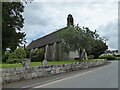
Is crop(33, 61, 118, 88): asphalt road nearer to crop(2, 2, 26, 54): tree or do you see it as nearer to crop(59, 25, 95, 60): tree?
crop(2, 2, 26, 54): tree

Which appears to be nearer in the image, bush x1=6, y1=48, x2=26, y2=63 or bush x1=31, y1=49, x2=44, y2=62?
bush x1=6, y1=48, x2=26, y2=63

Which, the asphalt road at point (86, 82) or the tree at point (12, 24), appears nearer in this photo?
the asphalt road at point (86, 82)

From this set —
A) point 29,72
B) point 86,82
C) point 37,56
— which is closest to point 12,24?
point 29,72

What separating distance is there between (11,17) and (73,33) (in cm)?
1338

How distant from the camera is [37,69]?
11773mm

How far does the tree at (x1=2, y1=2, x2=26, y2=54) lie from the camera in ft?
46.6

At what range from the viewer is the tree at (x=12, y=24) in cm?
1420

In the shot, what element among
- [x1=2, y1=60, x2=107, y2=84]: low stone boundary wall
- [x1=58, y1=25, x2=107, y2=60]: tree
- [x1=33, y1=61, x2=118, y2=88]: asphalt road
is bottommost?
[x1=33, y1=61, x2=118, y2=88]: asphalt road

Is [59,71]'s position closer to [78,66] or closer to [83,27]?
[78,66]

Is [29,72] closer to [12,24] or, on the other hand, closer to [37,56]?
[12,24]

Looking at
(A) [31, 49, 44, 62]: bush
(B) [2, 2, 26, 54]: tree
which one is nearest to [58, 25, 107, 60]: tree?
(B) [2, 2, 26, 54]: tree

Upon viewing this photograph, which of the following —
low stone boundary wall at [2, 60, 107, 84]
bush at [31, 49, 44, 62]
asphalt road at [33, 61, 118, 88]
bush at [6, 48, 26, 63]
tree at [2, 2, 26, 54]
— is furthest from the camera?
bush at [31, 49, 44, 62]

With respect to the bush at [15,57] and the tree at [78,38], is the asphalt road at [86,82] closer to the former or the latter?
the tree at [78,38]

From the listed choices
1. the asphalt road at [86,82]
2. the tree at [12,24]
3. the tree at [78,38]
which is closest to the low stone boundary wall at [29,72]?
the asphalt road at [86,82]
